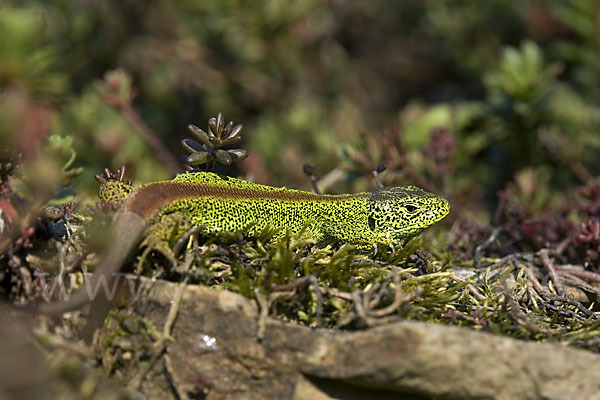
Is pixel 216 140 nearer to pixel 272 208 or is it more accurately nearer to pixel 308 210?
pixel 272 208

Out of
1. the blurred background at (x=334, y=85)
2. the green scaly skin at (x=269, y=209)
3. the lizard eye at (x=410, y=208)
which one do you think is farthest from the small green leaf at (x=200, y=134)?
the lizard eye at (x=410, y=208)

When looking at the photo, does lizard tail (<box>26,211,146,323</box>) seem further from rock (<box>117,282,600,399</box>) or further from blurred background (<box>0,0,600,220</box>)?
blurred background (<box>0,0,600,220</box>)

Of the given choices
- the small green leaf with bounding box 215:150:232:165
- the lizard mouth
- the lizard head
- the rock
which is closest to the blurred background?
the small green leaf with bounding box 215:150:232:165

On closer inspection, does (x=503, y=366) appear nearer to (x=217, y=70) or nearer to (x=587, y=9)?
(x=587, y=9)

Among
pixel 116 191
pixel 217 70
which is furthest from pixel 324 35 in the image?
pixel 116 191

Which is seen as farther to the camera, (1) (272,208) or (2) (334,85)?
(2) (334,85)

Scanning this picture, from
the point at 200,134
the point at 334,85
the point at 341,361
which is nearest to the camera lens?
the point at 341,361

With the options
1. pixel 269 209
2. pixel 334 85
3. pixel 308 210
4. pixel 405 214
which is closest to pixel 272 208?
pixel 269 209
